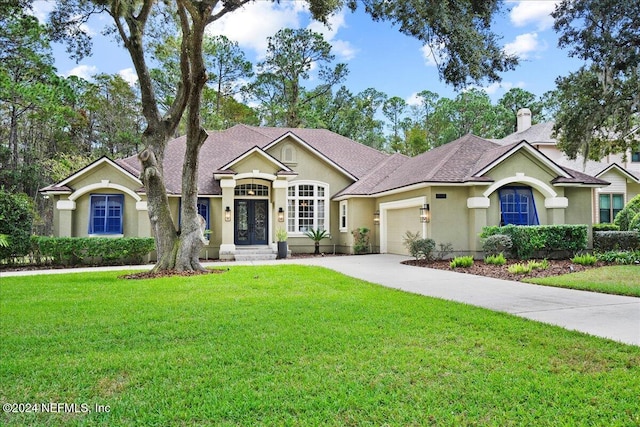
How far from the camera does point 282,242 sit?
59.1 feet

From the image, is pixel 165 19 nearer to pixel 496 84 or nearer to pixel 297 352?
pixel 496 84

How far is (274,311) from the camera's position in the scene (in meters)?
6.66

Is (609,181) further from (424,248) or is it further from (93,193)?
(93,193)

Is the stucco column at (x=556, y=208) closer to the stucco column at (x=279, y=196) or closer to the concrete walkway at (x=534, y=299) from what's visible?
the concrete walkway at (x=534, y=299)

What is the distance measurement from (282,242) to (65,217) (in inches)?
343

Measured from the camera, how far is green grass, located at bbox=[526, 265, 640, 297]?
855cm

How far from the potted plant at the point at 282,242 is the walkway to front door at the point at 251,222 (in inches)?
71.7

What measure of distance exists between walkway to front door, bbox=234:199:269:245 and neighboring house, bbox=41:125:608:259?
46 millimetres

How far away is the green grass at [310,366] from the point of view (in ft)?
10.4

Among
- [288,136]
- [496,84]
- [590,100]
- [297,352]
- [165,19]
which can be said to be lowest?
[297,352]

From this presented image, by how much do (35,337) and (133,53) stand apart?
9.65 meters

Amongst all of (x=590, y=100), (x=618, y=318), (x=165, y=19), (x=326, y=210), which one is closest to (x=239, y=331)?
(x=618, y=318)

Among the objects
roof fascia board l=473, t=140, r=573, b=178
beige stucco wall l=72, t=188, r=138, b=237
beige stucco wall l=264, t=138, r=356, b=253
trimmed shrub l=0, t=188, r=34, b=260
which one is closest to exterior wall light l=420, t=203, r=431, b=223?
roof fascia board l=473, t=140, r=573, b=178

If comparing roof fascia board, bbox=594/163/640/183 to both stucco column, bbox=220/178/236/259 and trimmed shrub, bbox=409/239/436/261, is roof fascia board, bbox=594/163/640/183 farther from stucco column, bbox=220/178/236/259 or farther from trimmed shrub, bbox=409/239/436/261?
stucco column, bbox=220/178/236/259
